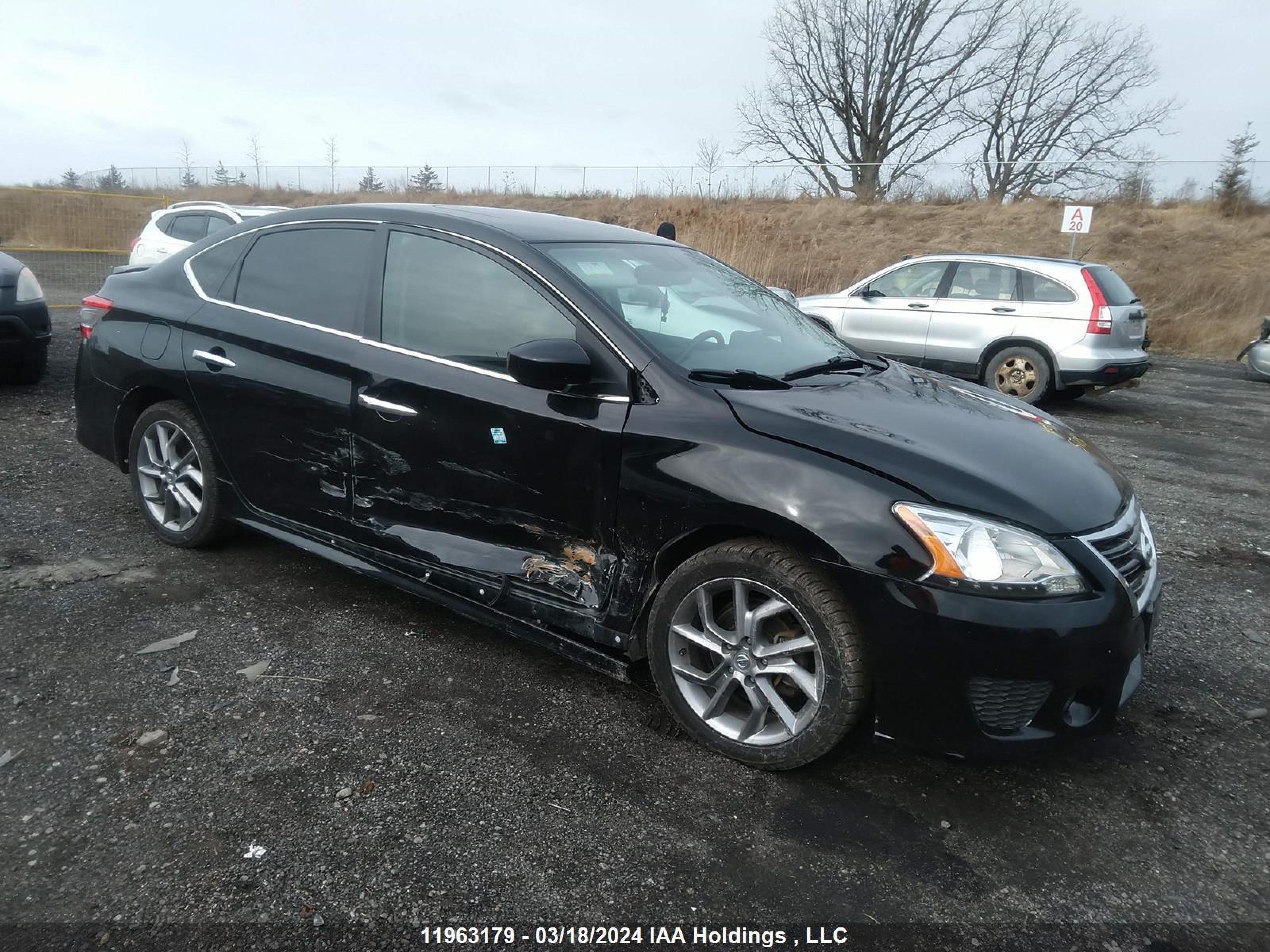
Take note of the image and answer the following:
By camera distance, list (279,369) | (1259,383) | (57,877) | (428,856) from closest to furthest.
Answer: (57,877) → (428,856) → (279,369) → (1259,383)

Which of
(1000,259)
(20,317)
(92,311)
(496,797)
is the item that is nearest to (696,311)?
(496,797)

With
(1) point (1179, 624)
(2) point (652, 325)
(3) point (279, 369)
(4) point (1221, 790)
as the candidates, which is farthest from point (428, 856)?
(1) point (1179, 624)

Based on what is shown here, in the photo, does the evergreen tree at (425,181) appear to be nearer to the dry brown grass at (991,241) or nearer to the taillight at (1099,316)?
the dry brown grass at (991,241)

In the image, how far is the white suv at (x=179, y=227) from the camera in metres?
11.2

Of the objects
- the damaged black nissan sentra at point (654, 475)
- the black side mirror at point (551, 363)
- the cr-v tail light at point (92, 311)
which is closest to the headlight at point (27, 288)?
the cr-v tail light at point (92, 311)

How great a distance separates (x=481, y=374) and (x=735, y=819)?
1700 millimetres

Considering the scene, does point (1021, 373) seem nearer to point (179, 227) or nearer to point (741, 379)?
point (741, 379)

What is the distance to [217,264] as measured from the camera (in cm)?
414

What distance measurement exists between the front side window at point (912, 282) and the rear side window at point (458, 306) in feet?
27.9

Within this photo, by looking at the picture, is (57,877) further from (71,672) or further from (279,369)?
(279,369)

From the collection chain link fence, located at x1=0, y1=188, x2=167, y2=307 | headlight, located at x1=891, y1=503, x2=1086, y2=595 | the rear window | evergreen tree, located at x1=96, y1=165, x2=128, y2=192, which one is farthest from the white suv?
evergreen tree, located at x1=96, y1=165, x2=128, y2=192

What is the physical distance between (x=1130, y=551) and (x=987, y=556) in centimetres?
63

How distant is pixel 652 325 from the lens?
3182 millimetres

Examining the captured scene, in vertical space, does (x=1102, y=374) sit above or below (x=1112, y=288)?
below
